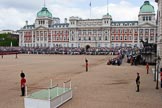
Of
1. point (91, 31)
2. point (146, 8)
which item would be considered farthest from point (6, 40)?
point (146, 8)

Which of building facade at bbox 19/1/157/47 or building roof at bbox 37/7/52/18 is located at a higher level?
building roof at bbox 37/7/52/18

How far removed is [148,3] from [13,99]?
119 m

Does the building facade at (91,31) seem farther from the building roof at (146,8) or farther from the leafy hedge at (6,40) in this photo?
the leafy hedge at (6,40)

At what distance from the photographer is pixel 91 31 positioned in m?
134

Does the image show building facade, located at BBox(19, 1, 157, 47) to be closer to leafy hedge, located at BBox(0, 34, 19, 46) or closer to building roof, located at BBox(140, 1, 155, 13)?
building roof, located at BBox(140, 1, 155, 13)

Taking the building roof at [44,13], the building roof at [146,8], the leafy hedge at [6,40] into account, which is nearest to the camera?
the building roof at [146,8]

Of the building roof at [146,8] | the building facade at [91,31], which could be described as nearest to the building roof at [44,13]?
the building facade at [91,31]

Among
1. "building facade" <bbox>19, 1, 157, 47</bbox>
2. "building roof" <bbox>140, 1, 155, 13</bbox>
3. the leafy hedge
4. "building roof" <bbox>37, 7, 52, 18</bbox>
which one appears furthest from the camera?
"building roof" <bbox>37, 7, 52, 18</bbox>

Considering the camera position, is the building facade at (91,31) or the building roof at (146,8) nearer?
the building roof at (146,8)

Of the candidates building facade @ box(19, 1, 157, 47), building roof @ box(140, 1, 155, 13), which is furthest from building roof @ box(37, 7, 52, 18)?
building roof @ box(140, 1, 155, 13)

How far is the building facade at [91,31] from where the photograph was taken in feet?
411

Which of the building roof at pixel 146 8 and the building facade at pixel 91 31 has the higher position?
the building roof at pixel 146 8

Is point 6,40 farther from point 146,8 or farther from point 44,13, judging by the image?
point 146,8

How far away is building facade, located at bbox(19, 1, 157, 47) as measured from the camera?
4931 inches
